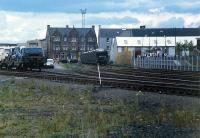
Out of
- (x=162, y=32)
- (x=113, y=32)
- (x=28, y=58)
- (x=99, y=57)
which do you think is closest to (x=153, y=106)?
(x=28, y=58)

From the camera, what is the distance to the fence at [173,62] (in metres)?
56.7

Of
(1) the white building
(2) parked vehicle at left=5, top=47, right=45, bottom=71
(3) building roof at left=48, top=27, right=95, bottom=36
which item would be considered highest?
(3) building roof at left=48, top=27, right=95, bottom=36

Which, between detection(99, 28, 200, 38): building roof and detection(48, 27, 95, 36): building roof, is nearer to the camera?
detection(48, 27, 95, 36): building roof

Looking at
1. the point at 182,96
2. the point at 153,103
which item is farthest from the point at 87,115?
the point at 182,96

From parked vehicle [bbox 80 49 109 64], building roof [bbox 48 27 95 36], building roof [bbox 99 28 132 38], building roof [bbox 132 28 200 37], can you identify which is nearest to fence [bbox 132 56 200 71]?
parked vehicle [bbox 80 49 109 64]

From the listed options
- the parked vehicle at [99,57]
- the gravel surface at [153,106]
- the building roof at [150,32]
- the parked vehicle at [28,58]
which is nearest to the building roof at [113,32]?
the building roof at [150,32]

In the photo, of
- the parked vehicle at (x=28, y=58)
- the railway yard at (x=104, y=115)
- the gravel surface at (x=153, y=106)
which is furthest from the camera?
the parked vehicle at (x=28, y=58)

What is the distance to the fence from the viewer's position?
56.7 m

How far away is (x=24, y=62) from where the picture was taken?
1966 inches

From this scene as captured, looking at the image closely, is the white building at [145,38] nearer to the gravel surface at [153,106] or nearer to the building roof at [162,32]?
the building roof at [162,32]

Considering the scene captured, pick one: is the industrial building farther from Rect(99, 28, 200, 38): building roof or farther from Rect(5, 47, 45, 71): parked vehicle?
Rect(5, 47, 45, 71): parked vehicle

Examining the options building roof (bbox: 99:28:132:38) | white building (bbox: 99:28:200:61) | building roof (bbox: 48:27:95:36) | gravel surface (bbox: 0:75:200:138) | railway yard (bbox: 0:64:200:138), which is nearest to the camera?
gravel surface (bbox: 0:75:200:138)

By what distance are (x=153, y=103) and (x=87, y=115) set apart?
4681mm

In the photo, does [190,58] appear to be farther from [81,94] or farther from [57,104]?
[57,104]
